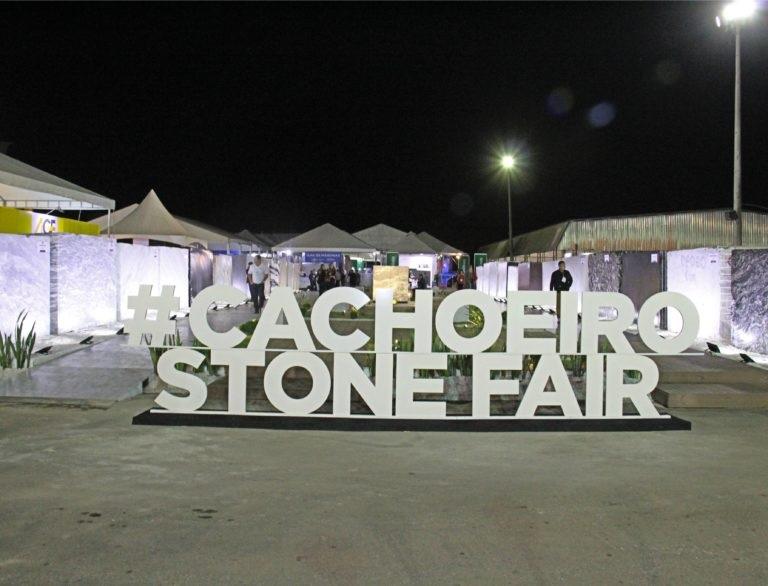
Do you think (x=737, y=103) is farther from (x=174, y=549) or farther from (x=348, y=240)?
(x=174, y=549)

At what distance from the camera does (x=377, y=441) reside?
7.14 m

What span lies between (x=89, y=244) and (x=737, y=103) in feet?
49.2

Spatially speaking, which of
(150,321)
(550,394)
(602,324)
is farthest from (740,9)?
(150,321)

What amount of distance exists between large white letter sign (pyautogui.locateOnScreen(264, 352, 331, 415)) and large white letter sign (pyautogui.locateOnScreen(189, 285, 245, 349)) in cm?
51

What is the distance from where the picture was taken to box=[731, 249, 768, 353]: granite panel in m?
13.1

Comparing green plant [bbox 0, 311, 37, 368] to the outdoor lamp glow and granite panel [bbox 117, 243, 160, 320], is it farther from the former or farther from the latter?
the outdoor lamp glow

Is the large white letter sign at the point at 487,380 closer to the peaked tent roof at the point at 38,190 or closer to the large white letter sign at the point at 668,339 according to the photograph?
the large white letter sign at the point at 668,339

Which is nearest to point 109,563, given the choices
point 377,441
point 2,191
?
point 377,441

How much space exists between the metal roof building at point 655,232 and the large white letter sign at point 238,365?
30.7m

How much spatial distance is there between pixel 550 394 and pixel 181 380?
13.2 ft

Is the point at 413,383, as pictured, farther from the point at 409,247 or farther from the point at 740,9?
the point at 409,247

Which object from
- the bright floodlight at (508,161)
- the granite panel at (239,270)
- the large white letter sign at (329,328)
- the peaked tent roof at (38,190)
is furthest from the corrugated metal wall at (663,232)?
the large white letter sign at (329,328)

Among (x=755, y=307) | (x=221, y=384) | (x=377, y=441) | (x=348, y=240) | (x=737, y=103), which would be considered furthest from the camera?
(x=348, y=240)

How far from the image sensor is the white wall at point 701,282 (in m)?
14.1
